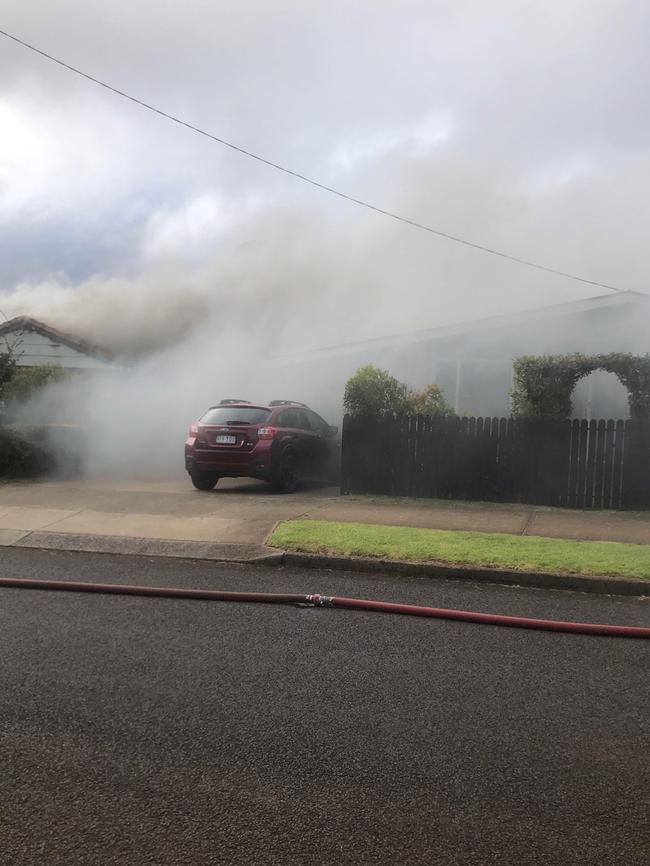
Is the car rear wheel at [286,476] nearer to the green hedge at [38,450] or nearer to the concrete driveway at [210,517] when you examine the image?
the concrete driveway at [210,517]

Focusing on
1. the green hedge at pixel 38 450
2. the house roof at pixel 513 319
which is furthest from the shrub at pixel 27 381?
the house roof at pixel 513 319

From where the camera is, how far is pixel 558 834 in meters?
2.72

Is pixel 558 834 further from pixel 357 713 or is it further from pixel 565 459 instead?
pixel 565 459

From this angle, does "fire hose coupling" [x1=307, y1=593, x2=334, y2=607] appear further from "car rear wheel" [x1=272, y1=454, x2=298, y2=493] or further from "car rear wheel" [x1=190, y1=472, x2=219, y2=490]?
"car rear wheel" [x1=190, y1=472, x2=219, y2=490]

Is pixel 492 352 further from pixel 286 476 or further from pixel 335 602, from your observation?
pixel 335 602

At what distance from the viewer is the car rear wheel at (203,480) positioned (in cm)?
1198

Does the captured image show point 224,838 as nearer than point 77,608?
Yes

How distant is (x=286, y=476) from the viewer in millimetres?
12055

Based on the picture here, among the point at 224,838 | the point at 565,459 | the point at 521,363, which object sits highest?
the point at 521,363

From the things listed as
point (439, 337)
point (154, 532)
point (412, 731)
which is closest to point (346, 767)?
point (412, 731)

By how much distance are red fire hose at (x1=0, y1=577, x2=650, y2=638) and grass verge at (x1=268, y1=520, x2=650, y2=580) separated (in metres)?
1.30

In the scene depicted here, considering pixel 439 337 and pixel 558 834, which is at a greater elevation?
pixel 439 337

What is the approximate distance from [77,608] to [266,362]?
43.2 ft

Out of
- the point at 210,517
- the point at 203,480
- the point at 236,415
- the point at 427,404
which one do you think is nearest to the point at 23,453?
the point at 203,480
